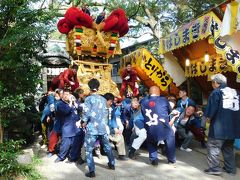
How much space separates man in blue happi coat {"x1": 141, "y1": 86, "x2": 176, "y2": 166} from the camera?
6645 millimetres

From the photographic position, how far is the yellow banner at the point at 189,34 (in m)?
7.74

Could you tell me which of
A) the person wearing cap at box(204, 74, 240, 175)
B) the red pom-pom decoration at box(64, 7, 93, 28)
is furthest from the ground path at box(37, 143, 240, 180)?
the red pom-pom decoration at box(64, 7, 93, 28)

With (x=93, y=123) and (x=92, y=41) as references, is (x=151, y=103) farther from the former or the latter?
(x=92, y=41)

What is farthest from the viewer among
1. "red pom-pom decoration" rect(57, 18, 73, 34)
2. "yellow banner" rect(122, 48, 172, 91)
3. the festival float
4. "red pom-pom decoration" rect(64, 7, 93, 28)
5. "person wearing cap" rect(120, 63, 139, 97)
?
"yellow banner" rect(122, 48, 172, 91)

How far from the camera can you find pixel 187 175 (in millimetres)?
5961

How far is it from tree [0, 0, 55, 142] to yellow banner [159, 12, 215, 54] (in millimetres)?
3788

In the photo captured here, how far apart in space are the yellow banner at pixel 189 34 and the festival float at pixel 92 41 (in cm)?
152

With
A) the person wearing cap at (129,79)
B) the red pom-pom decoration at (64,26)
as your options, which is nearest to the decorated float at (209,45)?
the person wearing cap at (129,79)

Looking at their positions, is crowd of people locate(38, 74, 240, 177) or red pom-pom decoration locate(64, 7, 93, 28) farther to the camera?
red pom-pom decoration locate(64, 7, 93, 28)

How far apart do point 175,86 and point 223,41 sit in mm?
4819

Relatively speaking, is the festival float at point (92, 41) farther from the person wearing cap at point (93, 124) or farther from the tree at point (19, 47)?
the person wearing cap at point (93, 124)

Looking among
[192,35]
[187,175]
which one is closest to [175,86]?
[192,35]

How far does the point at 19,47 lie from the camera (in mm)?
6148

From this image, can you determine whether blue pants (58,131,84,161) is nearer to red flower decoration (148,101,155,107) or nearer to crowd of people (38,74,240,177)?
crowd of people (38,74,240,177)
